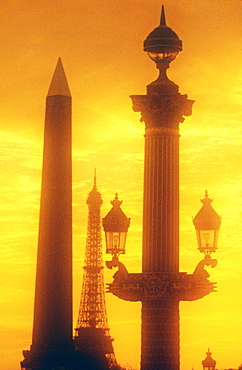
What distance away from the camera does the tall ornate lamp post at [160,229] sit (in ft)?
116

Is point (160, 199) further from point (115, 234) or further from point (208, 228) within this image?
point (208, 228)

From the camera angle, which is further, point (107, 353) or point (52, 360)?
point (107, 353)

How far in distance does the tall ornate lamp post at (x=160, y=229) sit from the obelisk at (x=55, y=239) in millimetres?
27864

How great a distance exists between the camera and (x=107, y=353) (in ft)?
380

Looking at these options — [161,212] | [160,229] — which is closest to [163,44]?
[161,212]

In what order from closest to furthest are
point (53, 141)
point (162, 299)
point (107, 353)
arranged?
point (162, 299)
point (53, 141)
point (107, 353)

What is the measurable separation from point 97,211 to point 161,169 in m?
99.2

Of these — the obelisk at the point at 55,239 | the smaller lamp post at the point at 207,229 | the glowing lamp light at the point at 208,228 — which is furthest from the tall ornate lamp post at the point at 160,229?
the obelisk at the point at 55,239

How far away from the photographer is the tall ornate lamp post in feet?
116

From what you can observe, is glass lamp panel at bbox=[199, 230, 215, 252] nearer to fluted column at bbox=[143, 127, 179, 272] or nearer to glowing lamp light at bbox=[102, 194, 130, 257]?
fluted column at bbox=[143, 127, 179, 272]

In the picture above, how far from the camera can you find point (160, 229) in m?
35.6

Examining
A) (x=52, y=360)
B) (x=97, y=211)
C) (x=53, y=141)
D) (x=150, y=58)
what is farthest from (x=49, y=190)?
(x=97, y=211)

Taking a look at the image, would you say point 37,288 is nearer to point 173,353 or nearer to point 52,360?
point 52,360

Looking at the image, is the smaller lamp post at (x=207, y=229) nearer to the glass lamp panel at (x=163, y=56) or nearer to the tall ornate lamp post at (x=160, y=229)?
the tall ornate lamp post at (x=160, y=229)
